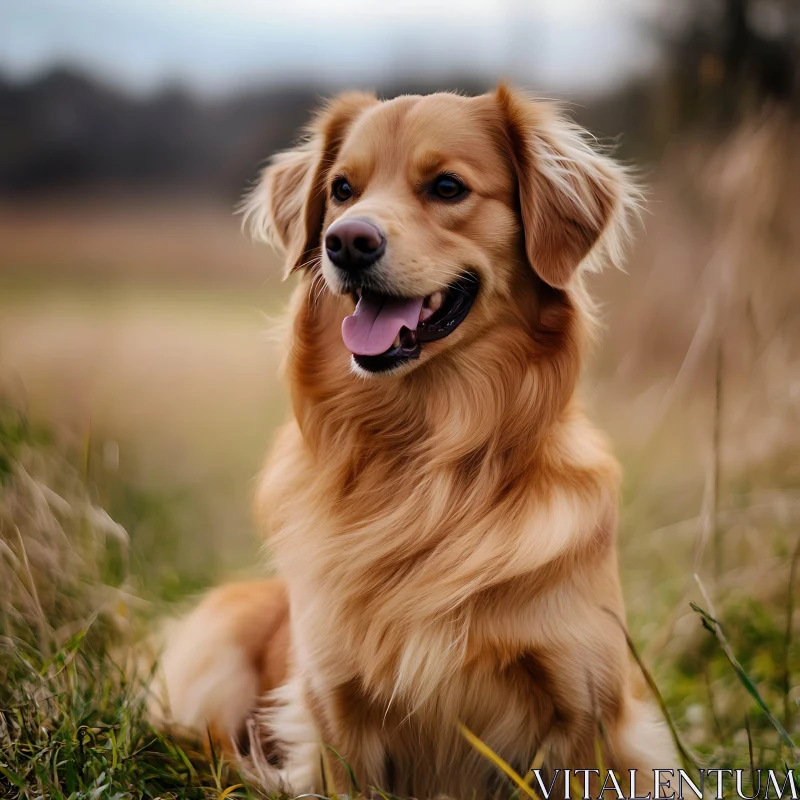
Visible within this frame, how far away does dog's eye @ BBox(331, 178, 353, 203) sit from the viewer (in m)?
2.72

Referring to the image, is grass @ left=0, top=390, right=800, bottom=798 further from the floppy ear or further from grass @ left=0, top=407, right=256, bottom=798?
the floppy ear

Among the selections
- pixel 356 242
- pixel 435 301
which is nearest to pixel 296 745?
pixel 435 301

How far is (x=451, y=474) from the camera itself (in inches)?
99.4

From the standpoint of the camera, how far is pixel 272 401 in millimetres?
7848

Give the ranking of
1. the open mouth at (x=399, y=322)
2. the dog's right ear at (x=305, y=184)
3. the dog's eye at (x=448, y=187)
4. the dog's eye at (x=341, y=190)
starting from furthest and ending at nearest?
the dog's right ear at (x=305, y=184) → the dog's eye at (x=341, y=190) → the dog's eye at (x=448, y=187) → the open mouth at (x=399, y=322)

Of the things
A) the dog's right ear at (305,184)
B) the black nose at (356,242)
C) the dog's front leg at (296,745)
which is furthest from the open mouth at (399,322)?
the dog's front leg at (296,745)

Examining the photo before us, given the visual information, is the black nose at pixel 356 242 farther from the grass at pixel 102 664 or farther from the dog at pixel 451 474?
the grass at pixel 102 664

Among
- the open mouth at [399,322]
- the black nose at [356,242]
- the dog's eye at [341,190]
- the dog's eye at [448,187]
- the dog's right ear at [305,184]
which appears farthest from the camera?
the dog's right ear at [305,184]

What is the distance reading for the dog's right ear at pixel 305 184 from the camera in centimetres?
291

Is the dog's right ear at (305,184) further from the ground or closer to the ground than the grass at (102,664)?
further from the ground

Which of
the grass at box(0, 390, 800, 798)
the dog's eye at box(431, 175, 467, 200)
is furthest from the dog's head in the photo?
the grass at box(0, 390, 800, 798)

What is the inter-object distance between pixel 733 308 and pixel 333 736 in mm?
2651

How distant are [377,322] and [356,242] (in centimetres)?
26

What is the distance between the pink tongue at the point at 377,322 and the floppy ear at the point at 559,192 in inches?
16.6
